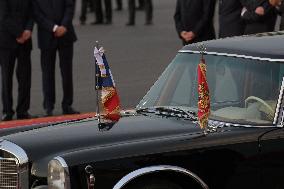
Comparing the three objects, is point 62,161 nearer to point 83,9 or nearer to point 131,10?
point 131,10

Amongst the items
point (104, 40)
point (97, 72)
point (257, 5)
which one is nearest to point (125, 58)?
point (104, 40)

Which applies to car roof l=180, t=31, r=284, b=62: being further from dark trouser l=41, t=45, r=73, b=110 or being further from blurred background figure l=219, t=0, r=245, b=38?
dark trouser l=41, t=45, r=73, b=110

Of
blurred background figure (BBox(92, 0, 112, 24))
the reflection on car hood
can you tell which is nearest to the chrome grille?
the reflection on car hood

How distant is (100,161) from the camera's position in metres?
6.43

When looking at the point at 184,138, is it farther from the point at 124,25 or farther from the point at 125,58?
the point at 124,25

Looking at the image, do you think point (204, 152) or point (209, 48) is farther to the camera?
point (209, 48)

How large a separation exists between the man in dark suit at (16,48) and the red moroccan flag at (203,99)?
21.0 ft

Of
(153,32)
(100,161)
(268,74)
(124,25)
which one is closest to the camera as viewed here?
(100,161)

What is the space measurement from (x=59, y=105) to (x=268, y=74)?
7219 mm

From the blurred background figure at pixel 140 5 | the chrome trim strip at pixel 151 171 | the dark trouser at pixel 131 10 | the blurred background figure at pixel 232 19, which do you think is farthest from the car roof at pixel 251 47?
the blurred background figure at pixel 140 5

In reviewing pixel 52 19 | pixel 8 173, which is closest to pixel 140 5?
pixel 52 19

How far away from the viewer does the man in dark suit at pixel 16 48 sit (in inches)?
518

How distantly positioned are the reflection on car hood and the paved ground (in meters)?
6.24

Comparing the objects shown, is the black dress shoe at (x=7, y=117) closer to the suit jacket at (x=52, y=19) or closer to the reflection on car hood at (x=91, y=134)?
the suit jacket at (x=52, y=19)
